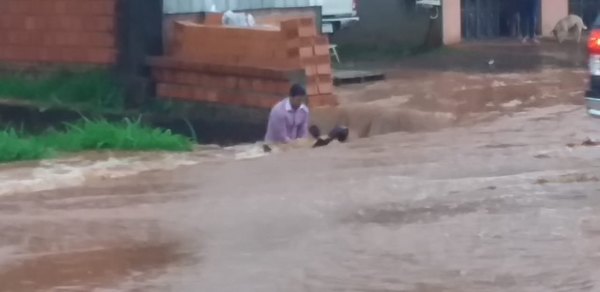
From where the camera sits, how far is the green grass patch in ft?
57.6

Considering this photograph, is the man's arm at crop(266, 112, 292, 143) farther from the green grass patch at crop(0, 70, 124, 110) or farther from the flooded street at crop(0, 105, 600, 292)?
the green grass patch at crop(0, 70, 124, 110)

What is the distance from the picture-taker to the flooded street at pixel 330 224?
7453 mm

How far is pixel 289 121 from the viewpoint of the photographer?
13422mm

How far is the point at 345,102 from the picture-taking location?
16.2 m

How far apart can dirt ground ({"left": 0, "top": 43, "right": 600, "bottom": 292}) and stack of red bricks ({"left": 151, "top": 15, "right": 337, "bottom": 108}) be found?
1346 mm

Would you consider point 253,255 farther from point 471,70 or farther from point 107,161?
point 471,70

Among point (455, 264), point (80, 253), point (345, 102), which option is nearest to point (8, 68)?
point (345, 102)

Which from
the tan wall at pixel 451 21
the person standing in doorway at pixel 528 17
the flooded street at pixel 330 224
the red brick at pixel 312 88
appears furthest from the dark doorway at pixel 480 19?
the flooded street at pixel 330 224

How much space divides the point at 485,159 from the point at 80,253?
14.2 ft

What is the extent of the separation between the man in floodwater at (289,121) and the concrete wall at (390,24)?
12.1m

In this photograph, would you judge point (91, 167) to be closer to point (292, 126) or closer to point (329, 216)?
point (292, 126)

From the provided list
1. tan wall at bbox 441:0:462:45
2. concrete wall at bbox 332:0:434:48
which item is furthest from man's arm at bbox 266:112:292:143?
tan wall at bbox 441:0:462:45

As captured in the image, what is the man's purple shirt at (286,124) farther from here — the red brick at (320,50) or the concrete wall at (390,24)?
the concrete wall at (390,24)

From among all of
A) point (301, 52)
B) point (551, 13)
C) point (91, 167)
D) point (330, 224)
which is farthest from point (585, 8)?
point (330, 224)
